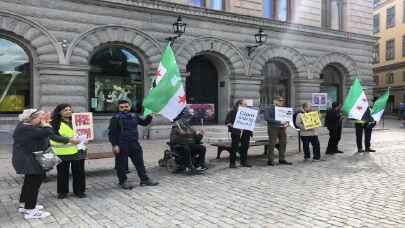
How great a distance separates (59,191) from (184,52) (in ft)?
40.0

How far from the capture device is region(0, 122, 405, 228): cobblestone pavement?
233 inches

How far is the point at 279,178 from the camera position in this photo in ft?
30.1

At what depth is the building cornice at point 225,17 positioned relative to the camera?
56.2 feet

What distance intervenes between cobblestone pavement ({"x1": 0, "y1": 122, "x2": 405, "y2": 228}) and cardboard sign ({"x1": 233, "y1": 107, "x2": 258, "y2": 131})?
1.11 meters

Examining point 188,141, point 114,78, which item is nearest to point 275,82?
point 114,78

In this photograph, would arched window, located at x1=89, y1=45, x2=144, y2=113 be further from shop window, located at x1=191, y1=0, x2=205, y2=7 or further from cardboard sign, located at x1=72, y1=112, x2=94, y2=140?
cardboard sign, located at x1=72, y1=112, x2=94, y2=140

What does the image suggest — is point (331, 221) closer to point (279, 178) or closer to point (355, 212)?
point (355, 212)

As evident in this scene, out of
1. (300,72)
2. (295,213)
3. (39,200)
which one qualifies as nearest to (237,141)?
(295,213)

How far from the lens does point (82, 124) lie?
8.33 meters

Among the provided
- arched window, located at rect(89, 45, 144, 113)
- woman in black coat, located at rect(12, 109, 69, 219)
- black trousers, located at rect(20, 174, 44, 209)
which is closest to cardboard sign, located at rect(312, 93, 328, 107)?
arched window, located at rect(89, 45, 144, 113)

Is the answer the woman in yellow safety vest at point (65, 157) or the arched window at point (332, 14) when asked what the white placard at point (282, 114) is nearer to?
the woman in yellow safety vest at point (65, 157)

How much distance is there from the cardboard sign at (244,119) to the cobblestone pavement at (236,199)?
111 centimetres

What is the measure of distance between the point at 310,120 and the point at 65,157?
7364mm

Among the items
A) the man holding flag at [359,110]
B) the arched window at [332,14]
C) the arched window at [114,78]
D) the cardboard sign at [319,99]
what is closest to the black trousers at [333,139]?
the man holding flag at [359,110]
